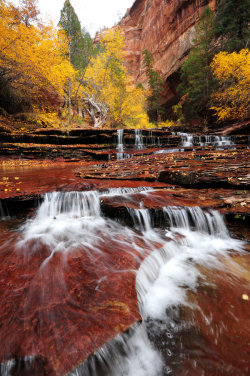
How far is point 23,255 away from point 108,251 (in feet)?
3.95

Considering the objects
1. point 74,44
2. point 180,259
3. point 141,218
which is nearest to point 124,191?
point 141,218

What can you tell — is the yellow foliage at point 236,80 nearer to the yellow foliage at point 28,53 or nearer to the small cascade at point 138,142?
the small cascade at point 138,142

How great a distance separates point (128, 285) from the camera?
1.76 metres

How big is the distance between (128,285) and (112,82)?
78.5 feet

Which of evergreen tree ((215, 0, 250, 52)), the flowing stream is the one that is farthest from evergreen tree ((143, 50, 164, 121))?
the flowing stream

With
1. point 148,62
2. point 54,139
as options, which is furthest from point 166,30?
point 54,139

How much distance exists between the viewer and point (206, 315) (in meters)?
1.70

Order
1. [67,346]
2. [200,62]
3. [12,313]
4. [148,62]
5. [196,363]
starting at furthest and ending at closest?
[148,62]
[200,62]
[12,313]
[196,363]
[67,346]

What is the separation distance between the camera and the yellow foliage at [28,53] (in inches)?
438

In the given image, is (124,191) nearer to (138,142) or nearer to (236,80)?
(138,142)

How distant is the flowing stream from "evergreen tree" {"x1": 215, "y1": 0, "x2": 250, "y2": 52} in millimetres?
21147

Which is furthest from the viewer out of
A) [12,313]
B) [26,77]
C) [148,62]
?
[148,62]

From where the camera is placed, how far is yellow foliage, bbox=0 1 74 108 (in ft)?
36.5

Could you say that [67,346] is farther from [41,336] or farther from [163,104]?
[163,104]
